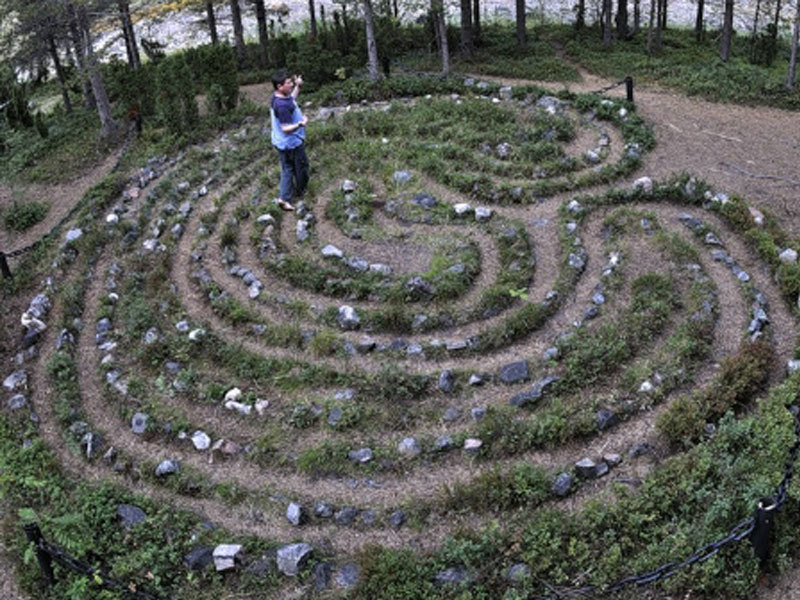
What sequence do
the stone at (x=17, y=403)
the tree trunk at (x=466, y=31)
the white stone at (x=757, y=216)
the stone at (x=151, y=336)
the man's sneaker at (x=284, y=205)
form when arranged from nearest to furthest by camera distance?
the stone at (x=17, y=403) → the stone at (x=151, y=336) → the white stone at (x=757, y=216) → the man's sneaker at (x=284, y=205) → the tree trunk at (x=466, y=31)

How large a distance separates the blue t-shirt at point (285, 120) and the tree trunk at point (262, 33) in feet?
35.3

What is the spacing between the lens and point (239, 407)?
1099cm

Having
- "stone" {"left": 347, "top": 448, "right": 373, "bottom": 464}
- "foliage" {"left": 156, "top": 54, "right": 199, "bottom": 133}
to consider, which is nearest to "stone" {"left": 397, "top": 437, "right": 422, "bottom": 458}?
"stone" {"left": 347, "top": 448, "right": 373, "bottom": 464}

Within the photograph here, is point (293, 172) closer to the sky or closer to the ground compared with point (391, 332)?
closer to the sky

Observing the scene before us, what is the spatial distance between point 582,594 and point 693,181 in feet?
32.3

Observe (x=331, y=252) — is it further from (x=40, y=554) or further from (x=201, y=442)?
(x=40, y=554)

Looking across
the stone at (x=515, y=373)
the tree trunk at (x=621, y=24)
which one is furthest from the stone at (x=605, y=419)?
the tree trunk at (x=621, y=24)

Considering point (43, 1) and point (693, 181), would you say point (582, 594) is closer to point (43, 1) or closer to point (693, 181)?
point (693, 181)

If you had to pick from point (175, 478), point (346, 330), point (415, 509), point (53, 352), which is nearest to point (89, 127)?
point (53, 352)

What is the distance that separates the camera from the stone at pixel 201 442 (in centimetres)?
1043

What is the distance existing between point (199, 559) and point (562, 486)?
4023 mm

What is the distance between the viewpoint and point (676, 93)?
21016 mm

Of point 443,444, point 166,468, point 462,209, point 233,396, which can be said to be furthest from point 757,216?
point 166,468

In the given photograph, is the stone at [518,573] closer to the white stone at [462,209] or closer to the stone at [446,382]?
the stone at [446,382]
